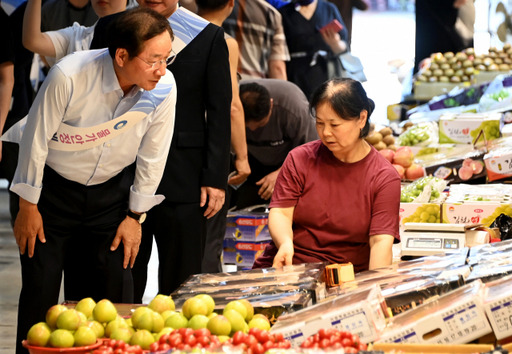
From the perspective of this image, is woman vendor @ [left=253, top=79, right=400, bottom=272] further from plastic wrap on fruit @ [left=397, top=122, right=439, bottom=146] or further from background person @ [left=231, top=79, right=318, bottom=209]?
plastic wrap on fruit @ [left=397, top=122, right=439, bottom=146]

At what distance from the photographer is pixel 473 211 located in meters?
3.80

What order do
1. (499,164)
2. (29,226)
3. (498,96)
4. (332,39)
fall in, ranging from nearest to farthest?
(29,226) → (499,164) → (498,96) → (332,39)

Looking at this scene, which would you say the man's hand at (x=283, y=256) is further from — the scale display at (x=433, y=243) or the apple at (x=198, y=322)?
the apple at (x=198, y=322)

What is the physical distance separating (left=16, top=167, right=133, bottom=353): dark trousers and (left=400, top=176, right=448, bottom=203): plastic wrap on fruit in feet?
4.87

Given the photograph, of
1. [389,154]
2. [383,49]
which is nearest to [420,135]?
[389,154]

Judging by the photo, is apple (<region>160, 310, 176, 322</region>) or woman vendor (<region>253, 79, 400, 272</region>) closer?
apple (<region>160, 310, 176, 322</region>)

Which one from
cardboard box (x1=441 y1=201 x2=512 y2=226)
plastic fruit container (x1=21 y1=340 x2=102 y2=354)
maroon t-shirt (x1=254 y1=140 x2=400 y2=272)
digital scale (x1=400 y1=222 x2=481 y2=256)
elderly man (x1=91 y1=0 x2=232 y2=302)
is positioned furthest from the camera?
cardboard box (x1=441 y1=201 x2=512 y2=226)

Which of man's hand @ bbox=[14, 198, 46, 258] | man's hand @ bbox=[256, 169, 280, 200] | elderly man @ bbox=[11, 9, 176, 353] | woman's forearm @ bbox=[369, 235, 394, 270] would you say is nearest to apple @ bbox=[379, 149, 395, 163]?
man's hand @ bbox=[256, 169, 280, 200]

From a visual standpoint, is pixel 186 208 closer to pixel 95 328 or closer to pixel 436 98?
pixel 95 328

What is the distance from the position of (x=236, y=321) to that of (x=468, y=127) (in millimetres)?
3570

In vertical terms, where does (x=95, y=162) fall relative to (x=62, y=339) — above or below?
above

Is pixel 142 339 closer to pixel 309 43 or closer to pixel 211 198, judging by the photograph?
pixel 211 198

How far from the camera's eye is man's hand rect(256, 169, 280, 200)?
16.7ft

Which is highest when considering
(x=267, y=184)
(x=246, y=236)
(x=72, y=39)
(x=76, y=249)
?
(x=72, y=39)
